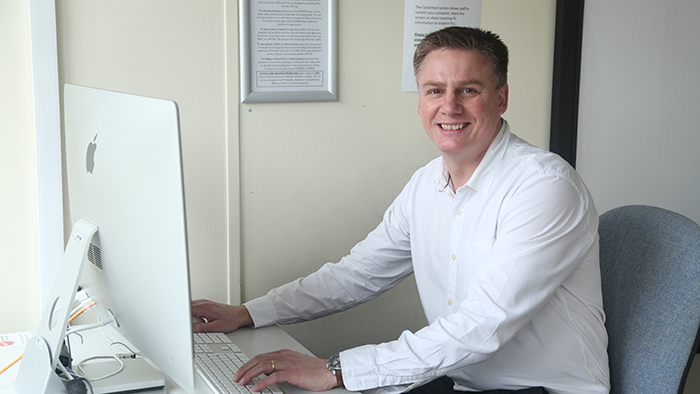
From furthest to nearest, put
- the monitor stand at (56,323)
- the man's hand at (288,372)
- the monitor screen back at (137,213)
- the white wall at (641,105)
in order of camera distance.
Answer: the white wall at (641,105)
the man's hand at (288,372)
the monitor stand at (56,323)
the monitor screen back at (137,213)

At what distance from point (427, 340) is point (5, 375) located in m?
0.84

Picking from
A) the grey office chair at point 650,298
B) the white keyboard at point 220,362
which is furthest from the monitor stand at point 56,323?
the grey office chair at point 650,298

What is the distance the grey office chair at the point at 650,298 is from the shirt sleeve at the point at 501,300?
20cm

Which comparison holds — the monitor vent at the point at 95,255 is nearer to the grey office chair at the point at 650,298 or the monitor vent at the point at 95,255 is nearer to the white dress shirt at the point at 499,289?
the white dress shirt at the point at 499,289

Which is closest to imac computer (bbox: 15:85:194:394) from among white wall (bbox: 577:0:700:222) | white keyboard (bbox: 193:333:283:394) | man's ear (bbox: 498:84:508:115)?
white keyboard (bbox: 193:333:283:394)

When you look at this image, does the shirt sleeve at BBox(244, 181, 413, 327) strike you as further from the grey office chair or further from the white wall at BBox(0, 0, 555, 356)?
the grey office chair

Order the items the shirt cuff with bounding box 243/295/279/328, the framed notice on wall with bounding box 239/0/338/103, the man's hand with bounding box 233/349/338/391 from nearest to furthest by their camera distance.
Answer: the man's hand with bounding box 233/349/338/391, the shirt cuff with bounding box 243/295/279/328, the framed notice on wall with bounding box 239/0/338/103

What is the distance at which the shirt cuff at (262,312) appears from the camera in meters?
1.45

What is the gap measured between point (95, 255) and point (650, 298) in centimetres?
111

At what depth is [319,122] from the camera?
173 cm

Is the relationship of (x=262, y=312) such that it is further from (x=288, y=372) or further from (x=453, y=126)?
(x=453, y=126)

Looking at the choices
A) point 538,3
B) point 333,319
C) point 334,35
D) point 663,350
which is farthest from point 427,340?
point 538,3

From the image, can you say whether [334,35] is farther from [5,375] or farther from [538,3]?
[5,375]

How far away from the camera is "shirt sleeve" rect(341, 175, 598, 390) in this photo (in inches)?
45.4
